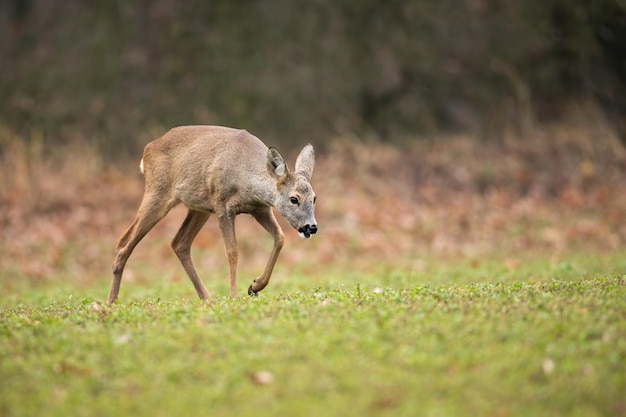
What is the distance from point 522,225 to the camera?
53.8 ft

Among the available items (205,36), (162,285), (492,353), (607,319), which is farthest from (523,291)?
(205,36)

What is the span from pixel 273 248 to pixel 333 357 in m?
3.35

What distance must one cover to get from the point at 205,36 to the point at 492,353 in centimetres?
1989

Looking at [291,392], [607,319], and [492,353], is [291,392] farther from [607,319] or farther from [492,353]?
[607,319]

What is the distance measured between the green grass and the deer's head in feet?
4.26

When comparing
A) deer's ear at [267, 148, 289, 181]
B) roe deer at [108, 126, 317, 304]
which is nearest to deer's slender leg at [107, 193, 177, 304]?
roe deer at [108, 126, 317, 304]

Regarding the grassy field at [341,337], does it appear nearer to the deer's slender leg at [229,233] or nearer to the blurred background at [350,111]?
the deer's slender leg at [229,233]

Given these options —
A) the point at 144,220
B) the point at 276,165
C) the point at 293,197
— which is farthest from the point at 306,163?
the point at 144,220

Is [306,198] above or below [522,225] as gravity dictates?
above

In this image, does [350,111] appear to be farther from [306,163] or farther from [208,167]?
[208,167]

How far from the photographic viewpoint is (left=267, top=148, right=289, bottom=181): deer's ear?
8992mm

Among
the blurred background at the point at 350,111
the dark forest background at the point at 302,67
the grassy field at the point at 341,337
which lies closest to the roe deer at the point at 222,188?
the grassy field at the point at 341,337

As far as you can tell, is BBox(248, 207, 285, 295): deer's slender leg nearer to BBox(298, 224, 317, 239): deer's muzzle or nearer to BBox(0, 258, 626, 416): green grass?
BBox(298, 224, 317, 239): deer's muzzle

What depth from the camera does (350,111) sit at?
2281 cm
